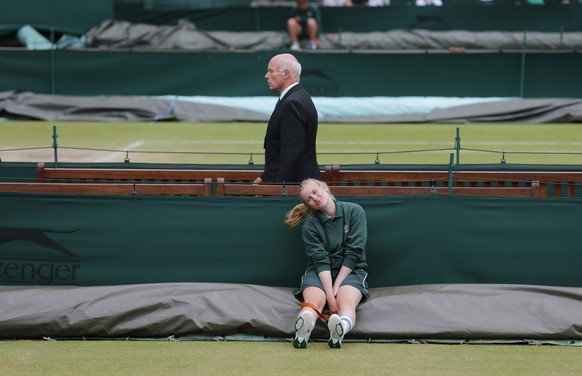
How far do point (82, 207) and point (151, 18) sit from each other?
48.1 feet

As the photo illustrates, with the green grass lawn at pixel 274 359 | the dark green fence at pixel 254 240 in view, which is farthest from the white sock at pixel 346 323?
the dark green fence at pixel 254 240

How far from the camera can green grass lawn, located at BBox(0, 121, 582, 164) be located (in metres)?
13.5

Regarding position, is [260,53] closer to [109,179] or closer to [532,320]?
[109,179]

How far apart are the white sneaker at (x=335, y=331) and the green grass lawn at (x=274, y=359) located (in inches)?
2.0

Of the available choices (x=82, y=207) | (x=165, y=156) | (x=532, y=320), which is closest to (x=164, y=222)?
(x=82, y=207)

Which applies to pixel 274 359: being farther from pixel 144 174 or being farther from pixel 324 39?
pixel 324 39

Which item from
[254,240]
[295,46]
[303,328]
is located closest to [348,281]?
[303,328]

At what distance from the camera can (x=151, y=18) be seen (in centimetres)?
2186

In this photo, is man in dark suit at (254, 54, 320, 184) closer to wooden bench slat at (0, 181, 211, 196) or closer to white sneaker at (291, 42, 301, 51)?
wooden bench slat at (0, 181, 211, 196)

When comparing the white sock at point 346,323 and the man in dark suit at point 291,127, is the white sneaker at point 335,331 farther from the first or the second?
the man in dark suit at point 291,127

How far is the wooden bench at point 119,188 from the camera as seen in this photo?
812 centimetres

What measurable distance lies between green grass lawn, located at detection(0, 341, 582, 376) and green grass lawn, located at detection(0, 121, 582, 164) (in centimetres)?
620

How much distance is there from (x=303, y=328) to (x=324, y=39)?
→ 1328cm

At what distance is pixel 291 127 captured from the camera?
310 inches
